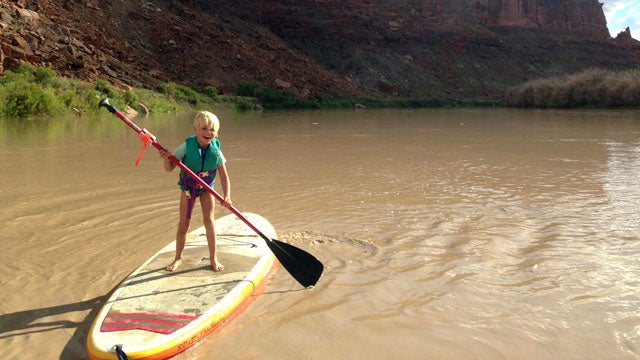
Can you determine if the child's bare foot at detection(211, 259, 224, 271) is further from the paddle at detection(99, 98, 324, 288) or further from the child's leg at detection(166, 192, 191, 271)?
the paddle at detection(99, 98, 324, 288)

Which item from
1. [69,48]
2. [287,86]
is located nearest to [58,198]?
[69,48]

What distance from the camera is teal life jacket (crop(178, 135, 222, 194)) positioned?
401 centimetres

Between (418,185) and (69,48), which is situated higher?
(69,48)

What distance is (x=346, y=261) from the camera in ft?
14.9

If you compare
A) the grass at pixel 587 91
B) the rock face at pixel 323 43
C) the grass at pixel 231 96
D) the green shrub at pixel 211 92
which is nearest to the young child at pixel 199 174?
the grass at pixel 231 96

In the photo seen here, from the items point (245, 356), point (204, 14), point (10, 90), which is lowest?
point (245, 356)

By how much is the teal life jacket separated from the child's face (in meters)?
0.08

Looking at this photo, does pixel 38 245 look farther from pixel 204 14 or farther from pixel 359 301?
pixel 204 14

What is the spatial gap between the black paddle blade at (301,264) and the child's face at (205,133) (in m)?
1.00

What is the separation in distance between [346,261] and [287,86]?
4710 cm

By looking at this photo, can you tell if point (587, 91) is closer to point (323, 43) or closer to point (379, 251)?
point (379, 251)

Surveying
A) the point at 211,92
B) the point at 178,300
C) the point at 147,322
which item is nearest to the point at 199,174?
the point at 178,300

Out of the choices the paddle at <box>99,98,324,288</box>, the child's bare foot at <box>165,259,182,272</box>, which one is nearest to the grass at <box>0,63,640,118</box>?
the paddle at <box>99,98,324,288</box>

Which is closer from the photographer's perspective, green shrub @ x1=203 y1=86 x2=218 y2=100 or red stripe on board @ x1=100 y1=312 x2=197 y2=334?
red stripe on board @ x1=100 y1=312 x2=197 y2=334
